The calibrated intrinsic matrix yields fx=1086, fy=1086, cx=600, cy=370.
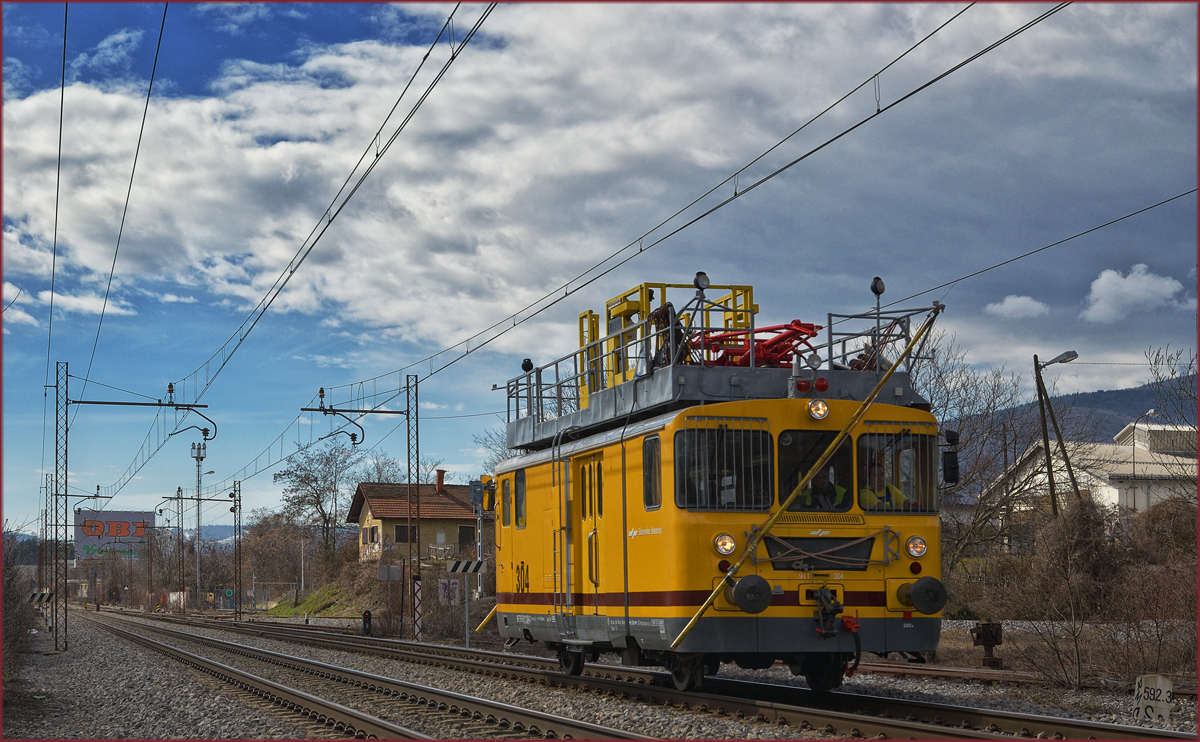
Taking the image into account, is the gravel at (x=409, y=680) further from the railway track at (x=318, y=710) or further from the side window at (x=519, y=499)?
the side window at (x=519, y=499)

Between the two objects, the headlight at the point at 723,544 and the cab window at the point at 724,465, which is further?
the cab window at the point at 724,465

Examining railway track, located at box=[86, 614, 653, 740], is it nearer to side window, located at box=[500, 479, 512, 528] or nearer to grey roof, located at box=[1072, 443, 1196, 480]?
side window, located at box=[500, 479, 512, 528]

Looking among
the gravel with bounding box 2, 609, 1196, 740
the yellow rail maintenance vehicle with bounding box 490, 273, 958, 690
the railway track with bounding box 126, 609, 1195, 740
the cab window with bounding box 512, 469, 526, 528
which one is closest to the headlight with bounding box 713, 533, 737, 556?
the yellow rail maintenance vehicle with bounding box 490, 273, 958, 690

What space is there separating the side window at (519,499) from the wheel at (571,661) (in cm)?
193

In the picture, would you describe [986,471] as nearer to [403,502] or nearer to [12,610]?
[12,610]

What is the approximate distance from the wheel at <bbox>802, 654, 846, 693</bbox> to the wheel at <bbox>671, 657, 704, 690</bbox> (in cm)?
121

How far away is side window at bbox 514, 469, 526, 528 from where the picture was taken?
15953 mm

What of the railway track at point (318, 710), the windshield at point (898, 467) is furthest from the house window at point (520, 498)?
the windshield at point (898, 467)

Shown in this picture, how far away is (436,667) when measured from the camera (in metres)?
19.8

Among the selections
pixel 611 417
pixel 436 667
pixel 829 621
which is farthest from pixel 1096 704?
pixel 436 667

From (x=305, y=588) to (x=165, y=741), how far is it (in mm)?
81146

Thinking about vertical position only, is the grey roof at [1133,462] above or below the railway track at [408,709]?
above

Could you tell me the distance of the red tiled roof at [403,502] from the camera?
6969 centimetres

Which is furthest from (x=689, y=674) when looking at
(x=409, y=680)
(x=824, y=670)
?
(x=409, y=680)
